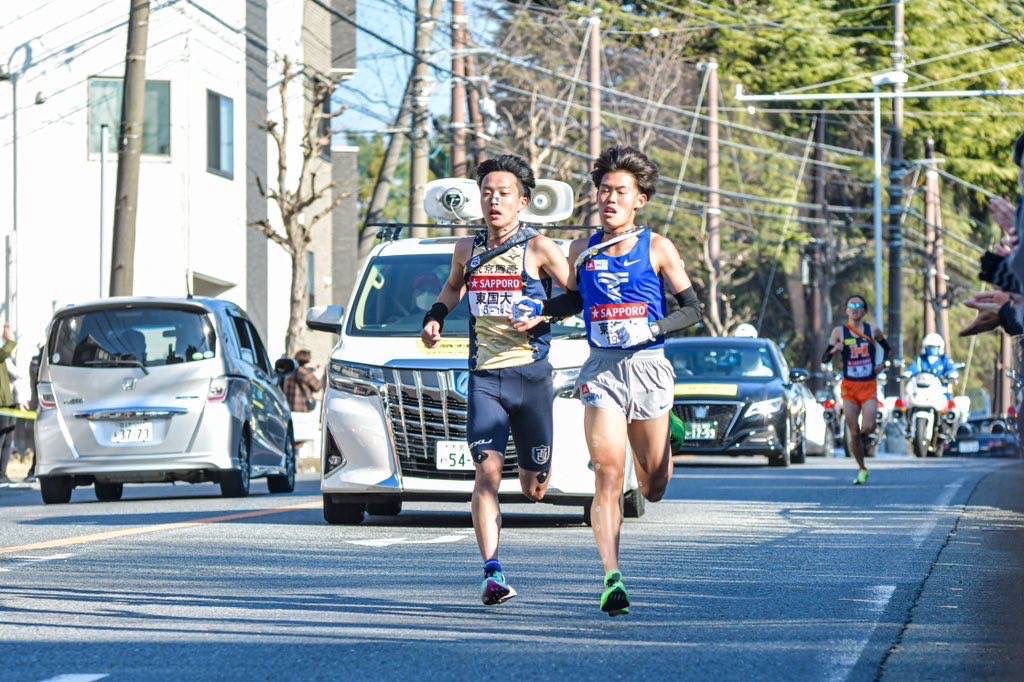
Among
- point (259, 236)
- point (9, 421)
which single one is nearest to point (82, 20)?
point (259, 236)

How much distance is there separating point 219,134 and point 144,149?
1.71m

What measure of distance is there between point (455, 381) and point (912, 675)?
6.58m

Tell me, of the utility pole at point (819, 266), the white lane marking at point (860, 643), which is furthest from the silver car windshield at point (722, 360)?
the utility pole at point (819, 266)

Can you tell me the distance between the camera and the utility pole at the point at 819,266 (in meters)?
57.6

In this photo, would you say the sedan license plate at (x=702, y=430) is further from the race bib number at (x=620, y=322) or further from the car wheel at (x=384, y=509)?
the race bib number at (x=620, y=322)

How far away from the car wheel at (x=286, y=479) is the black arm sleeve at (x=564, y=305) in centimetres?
1111

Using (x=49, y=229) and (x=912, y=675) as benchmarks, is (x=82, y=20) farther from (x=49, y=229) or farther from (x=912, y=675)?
(x=912, y=675)

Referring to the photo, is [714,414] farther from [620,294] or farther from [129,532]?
[620,294]

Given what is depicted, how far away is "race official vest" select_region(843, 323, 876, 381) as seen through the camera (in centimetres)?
2222

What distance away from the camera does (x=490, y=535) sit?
956 cm

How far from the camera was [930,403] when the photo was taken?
118 feet

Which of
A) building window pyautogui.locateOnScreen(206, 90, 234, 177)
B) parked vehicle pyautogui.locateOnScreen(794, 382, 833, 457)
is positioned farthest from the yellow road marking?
building window pyautogui.locateOnScreen(206, 90, 234, 177)

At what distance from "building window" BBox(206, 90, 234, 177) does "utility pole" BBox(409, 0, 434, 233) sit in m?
4.08

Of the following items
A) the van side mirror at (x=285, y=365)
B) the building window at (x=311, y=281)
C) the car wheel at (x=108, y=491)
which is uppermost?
the building window at (x=311, y=281)
